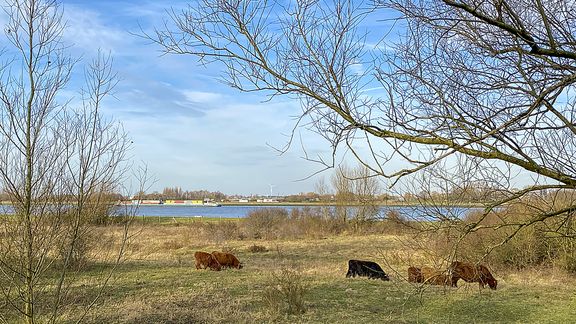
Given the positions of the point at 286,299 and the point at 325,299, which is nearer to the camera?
the point at 286,299

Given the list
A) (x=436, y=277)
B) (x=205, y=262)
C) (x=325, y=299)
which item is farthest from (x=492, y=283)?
(x=205, y=262)

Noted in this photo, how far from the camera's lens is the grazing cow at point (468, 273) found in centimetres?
348

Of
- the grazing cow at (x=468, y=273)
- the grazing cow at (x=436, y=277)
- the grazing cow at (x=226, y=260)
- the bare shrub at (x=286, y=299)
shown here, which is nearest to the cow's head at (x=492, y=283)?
the grazing cow at (x=468, y=273)

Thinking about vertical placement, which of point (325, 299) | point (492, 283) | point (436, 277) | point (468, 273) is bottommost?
point (325, 299)

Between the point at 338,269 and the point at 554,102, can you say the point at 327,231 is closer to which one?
the point at 338,269

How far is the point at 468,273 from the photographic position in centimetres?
532

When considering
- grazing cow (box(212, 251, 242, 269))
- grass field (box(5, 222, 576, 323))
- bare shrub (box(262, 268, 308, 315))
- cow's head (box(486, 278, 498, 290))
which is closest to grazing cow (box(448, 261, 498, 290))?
cow's head (box(486, 278, 498, 290))

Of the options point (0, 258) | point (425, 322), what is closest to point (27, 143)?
point (0, 258)

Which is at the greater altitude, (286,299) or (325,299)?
(286,299)

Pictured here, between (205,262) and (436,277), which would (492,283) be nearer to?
(436,277)

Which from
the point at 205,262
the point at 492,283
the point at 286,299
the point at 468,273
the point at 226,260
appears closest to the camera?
the point at 468,273

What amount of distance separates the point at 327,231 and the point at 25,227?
110 feet

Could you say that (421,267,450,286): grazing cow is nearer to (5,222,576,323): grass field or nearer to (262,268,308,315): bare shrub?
(5,222,576,323): grass field

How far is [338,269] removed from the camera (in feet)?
51.7
